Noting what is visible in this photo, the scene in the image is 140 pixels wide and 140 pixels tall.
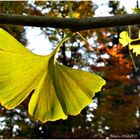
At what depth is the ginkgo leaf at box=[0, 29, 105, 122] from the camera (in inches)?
14.7

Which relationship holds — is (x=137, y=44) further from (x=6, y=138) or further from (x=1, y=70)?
(x=6, y=138)

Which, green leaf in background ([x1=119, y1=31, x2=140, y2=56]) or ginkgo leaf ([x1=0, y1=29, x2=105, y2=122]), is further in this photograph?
green leaf in background ([x1=119, y1=31, x2=140, y2=56])

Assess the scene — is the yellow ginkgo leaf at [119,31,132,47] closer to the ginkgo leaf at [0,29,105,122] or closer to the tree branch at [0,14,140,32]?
the ginkgo leaf at [0,29,105,122]

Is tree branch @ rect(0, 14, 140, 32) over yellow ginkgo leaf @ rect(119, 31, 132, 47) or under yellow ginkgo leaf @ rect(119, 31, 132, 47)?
over

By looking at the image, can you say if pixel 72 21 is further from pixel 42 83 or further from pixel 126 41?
pixel 126 41

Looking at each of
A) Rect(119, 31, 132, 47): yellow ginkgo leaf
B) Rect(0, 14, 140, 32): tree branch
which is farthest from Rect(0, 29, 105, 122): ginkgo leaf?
Rect(119, 31, 132, 47): yellow ginkgo leaf

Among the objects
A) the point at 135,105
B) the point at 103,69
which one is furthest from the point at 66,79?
the point at 135,105

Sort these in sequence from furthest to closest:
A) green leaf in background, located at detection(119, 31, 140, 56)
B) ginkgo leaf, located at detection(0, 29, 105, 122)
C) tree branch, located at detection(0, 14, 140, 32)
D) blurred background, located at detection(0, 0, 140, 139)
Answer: blurred background, located at detection(0, 0, 140, 139)
green leaf in background, located at detection(119, 31, 140, 56)
ginkgo leaf, located at detection(0, 29, 105, 122)
tree branch, located at detection(0, 14, 140, 32)

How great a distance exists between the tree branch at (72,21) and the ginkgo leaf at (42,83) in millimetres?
78

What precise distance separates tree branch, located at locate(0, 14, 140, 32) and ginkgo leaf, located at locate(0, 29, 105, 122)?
8cm

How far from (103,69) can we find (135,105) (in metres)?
1.00

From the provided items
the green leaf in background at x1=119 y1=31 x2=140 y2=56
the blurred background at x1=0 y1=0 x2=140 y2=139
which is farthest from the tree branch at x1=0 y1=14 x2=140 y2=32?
the blurred background at x1=0 y1=0 x2=140 y2=139

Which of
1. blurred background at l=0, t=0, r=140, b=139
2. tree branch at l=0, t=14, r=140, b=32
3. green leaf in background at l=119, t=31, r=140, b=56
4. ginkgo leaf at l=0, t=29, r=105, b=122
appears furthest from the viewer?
blurred background at l=0, t=0, r=140, b=139

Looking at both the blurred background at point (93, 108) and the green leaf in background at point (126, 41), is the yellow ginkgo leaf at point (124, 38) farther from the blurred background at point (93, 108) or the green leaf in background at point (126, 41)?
the blurred background at point (93, 108)
